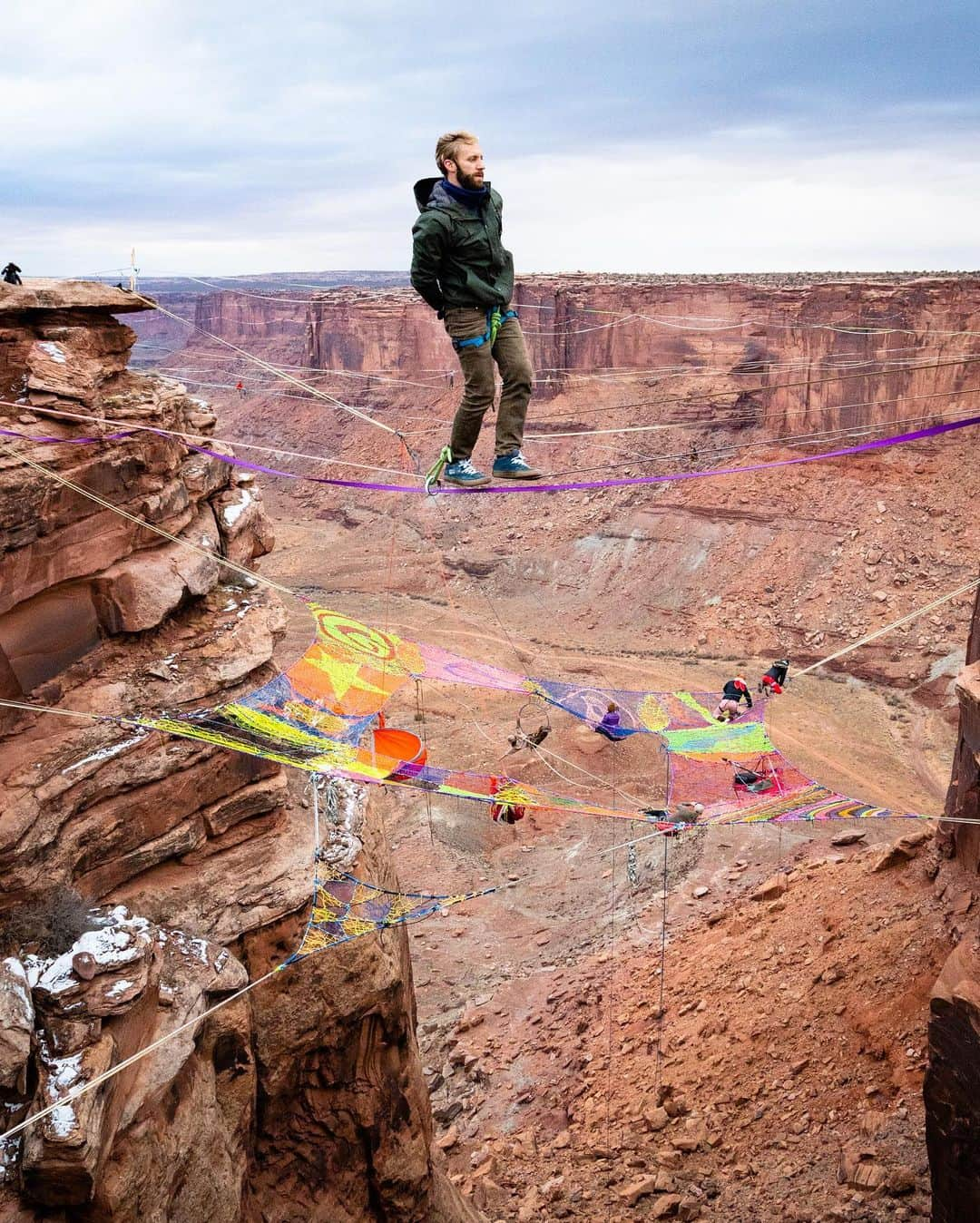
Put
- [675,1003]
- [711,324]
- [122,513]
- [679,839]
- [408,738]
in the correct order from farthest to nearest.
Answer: [711,324]
[679,839]
[675,1003]
[408,738]
[122,513]

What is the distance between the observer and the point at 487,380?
9.56 meters

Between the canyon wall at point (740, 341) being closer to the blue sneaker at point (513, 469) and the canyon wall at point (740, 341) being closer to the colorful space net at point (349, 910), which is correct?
the blue sneaker at point (513, 469)

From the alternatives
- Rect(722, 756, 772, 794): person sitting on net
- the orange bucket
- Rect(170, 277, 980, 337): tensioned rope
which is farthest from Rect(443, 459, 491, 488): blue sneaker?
Rect(170, 277, 980, 337): tensioned rope

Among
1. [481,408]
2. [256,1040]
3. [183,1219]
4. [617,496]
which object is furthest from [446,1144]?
[617,496]

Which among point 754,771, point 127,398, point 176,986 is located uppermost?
point 127,398

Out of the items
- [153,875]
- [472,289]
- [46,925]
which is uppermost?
[472,289]

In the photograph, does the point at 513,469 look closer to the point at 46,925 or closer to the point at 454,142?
the point at 454,142

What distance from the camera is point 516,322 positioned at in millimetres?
10109

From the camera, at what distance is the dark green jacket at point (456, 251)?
29.5ft

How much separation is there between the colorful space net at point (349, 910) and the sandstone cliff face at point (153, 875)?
26 cm

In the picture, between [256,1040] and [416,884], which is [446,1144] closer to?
[256,1040]

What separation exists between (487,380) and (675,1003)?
33.6ft

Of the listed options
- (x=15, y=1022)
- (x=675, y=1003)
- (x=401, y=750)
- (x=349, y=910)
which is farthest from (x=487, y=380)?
(x=675, y=1003)

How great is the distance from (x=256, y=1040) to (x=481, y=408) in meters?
6.77
